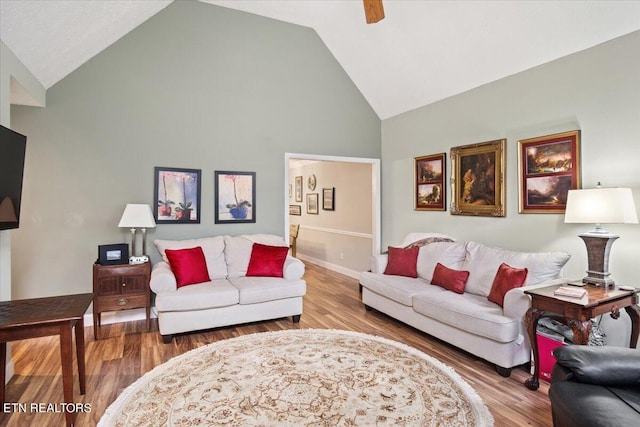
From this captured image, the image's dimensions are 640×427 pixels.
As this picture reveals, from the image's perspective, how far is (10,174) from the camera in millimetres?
2432

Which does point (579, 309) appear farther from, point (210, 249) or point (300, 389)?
point (210, 249)

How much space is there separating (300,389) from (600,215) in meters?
2.62

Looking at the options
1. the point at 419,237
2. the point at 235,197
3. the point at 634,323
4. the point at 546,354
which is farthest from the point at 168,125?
the point at 634,323

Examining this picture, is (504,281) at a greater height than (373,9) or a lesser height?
lesser

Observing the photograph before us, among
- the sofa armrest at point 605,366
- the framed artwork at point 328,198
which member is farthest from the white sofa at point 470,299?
the framed artwork at point 328,198

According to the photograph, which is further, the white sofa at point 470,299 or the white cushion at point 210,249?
the white cushion at point 210,249

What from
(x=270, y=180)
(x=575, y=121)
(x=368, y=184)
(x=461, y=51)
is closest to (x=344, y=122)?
(x=368, y=184)

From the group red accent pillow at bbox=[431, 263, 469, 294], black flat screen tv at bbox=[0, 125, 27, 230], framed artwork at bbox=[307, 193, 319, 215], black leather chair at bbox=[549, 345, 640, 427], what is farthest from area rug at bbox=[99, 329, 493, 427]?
framed artwork at bbox=[307, 193, 319, 215]

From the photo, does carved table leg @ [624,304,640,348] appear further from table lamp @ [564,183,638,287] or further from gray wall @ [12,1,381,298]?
gray wall @ [12,1,381,298]

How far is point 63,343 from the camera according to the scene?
6.80ft

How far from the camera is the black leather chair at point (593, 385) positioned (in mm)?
1500

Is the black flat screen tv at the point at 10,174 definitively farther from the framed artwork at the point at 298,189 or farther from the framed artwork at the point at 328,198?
the framed artwork at the point at 298,189

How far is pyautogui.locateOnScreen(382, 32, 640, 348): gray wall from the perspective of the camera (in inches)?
112

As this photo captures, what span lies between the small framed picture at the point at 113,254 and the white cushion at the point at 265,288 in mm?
1204
